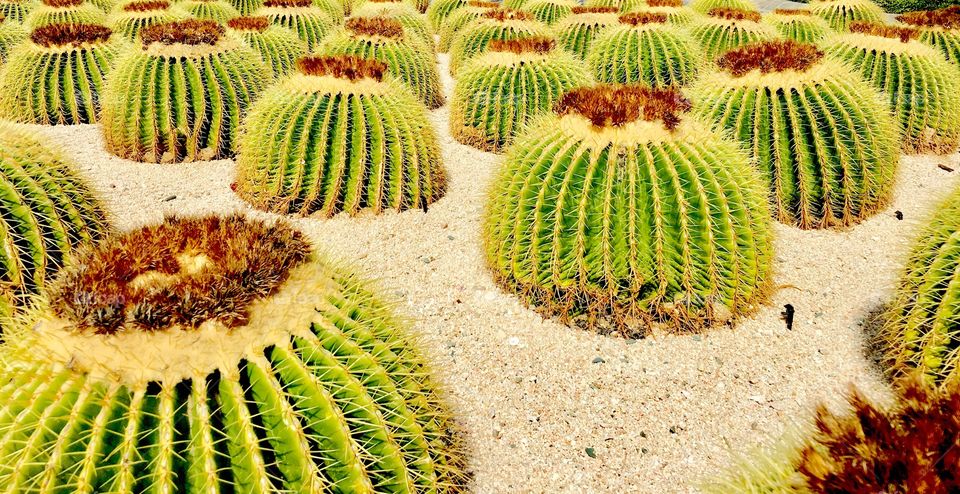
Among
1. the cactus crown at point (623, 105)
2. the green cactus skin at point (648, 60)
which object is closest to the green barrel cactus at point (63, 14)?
the green cactus skin at point (648, 60)

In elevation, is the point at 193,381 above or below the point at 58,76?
above

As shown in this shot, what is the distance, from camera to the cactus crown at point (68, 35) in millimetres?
7543

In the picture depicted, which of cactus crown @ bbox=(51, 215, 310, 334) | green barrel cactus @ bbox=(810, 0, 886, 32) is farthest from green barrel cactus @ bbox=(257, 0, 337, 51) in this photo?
cactus crown @ bbox=(51, 215, 310, 334)

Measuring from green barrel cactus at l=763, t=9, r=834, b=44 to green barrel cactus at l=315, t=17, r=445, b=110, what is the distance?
206 inches

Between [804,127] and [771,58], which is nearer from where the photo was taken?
[804,127]

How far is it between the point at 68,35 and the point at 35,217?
5.31m

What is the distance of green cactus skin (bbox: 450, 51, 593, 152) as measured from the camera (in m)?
7.17

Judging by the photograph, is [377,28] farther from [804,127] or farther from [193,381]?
[193,381]

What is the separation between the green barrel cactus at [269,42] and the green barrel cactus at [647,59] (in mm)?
4234

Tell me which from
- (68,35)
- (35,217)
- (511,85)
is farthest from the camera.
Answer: (68,35)

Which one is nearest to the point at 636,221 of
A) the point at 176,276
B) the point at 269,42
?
the point at 176,276

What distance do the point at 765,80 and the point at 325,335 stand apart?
4.87 m

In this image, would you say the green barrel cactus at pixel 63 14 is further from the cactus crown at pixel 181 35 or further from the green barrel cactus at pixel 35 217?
the green barrel cactus at pixel 35 217

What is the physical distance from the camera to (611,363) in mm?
4012
